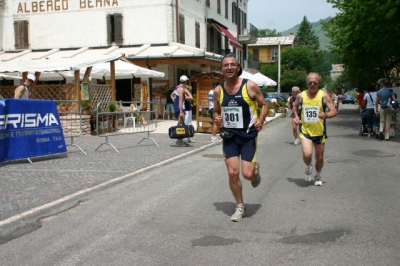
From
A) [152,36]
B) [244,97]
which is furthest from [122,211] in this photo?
[152,36]

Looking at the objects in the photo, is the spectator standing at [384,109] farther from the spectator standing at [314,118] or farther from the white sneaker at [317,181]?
the white sneaker at [317,181]

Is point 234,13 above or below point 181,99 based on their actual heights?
above

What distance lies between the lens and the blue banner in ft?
30.6

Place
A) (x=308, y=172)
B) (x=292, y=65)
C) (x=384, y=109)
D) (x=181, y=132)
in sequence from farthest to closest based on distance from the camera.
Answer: (x=292, y=65) → (x=384, y=109) → (x=181, y=132) → (x=308, y=172)

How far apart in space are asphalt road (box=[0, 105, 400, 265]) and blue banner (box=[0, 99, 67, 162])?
2796mm

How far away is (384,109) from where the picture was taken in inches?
568

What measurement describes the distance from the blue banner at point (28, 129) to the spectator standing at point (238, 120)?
5.74m

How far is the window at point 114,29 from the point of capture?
2697 cm

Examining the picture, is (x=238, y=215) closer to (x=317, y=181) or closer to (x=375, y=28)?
(x=317, y=181)

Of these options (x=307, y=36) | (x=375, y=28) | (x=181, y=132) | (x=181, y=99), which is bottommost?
(x=181, y=132)

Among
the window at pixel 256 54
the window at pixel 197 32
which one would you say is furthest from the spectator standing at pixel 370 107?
the window at pixel 256 54

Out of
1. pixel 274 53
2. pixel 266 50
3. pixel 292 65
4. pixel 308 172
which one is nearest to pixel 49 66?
pixel 308 172

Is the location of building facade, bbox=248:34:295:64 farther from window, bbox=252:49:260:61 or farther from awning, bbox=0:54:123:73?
awning, bbox=0:54:123:73

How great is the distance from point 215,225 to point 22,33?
27.3 m
